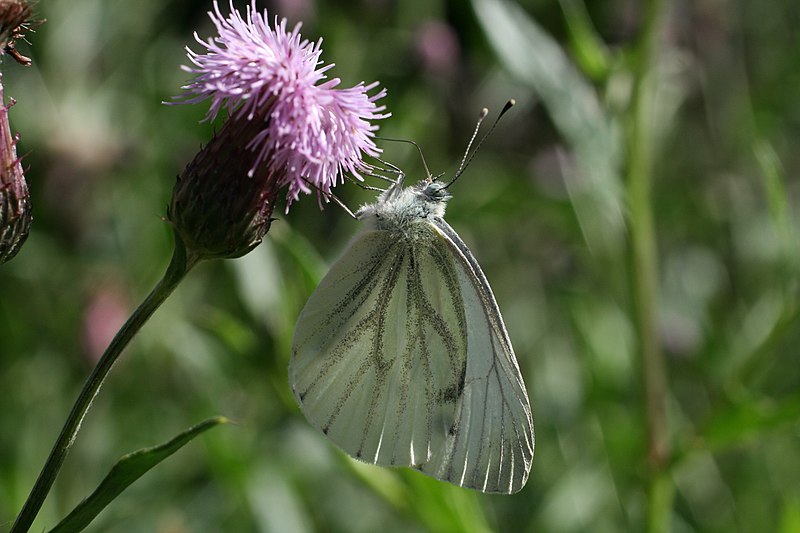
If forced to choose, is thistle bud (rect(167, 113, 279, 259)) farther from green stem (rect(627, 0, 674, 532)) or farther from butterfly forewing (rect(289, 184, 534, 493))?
green stem (rect(627, 0, 674, 532))

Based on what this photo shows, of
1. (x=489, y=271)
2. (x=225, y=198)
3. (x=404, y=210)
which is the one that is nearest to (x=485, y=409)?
(x=404, y=210)

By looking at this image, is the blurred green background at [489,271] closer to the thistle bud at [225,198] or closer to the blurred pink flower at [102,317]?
the blurred pink flower at [102,317]

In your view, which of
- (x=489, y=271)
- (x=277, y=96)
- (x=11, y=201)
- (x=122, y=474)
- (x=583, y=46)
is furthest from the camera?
(x=489, y=271)

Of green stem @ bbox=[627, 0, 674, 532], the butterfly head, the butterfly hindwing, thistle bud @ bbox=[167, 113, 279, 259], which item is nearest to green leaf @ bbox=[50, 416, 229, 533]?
thistle bud @ bbox=[167, 113, 279, 259]

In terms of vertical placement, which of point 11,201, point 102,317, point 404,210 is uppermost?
point 404,210

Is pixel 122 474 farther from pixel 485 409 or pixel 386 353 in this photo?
pixel 485 409

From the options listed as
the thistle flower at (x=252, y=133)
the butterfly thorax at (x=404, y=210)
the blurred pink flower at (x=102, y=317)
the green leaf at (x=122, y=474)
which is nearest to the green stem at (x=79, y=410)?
the green leaf at (x=122, y=474)

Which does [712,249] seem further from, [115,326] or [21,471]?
[21,471]
